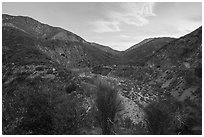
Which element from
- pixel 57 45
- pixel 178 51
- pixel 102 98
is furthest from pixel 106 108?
pixel 57 45

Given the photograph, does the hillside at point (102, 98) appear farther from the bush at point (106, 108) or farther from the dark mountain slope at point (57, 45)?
the dark mountain slope at point (57, 45)

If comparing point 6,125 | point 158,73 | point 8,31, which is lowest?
point 6,125

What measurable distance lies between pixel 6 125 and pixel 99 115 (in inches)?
329

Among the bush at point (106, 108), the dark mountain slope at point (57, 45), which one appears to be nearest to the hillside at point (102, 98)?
the bush at point (106, 108)

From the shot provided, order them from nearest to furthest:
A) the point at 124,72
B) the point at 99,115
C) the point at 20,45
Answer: the point at 99,115, the point at 124,72, the point at 20,45

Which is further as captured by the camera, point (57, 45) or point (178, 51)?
point (57, 45)

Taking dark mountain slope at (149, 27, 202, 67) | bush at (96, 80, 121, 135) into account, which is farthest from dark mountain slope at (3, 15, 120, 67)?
bush at (96, 80, 121, 135)

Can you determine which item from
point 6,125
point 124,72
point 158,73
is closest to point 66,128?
point 6,125

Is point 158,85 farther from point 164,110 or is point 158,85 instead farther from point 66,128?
point 66,128

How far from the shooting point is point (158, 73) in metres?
53.2

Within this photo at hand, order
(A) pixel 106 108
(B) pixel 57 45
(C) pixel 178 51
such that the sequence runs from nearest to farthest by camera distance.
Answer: (A) pixel 106 108, (C) pixel 178 51, (B) pixel 57 45

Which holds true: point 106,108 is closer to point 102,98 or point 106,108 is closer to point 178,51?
point 102,98

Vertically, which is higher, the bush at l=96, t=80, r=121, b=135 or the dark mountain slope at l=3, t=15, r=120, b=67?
the dark mountain slope at l=3, t=15, r=120, b=67

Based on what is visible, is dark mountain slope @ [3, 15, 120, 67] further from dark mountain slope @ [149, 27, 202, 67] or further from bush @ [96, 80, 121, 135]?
bush @ [96, 80, 121, 135]
